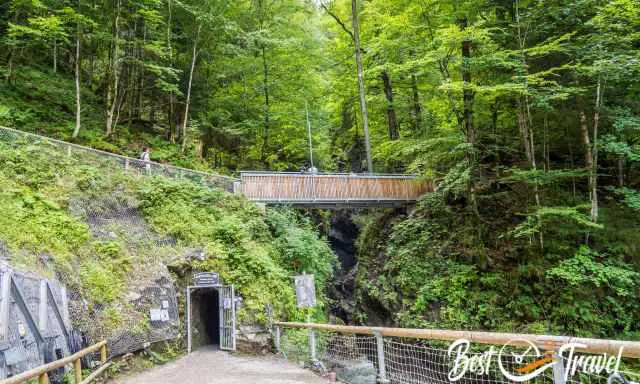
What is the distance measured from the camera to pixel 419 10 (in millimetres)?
15828

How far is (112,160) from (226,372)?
7.85 metres

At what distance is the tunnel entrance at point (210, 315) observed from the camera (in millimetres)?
9758

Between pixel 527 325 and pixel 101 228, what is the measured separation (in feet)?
37.8

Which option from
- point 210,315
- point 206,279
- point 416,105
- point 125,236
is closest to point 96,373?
point 206,279

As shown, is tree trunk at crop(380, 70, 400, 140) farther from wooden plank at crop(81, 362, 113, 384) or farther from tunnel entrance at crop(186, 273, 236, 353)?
wooden plank at crop(81, 362, 113, 384)

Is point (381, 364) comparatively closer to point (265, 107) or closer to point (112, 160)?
point (112, 160)

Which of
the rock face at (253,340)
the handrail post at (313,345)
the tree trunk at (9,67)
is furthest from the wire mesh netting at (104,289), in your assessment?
the tree trunk at (9,67)

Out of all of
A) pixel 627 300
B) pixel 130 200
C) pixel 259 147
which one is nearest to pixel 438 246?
pixel 627 300

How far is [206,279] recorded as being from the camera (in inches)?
400

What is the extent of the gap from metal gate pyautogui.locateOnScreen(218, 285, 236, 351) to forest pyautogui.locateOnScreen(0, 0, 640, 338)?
611 centimetres

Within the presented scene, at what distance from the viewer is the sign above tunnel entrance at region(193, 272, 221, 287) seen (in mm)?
10117

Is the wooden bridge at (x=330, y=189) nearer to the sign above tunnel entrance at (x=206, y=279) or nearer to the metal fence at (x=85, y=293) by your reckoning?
the metal fence at (x=85, y=293)

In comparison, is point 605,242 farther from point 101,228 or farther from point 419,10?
point 101,228

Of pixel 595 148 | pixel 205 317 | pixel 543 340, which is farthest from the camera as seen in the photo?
pixel 205 317
